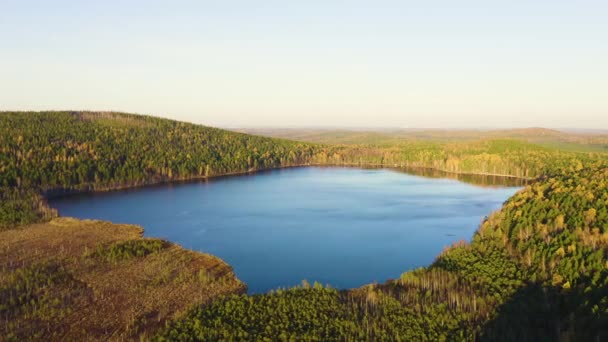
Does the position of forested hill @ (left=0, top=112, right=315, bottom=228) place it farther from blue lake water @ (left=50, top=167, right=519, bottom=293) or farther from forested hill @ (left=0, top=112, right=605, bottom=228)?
blue lake water @ (left=50, top=167, right=519, bottom=293)

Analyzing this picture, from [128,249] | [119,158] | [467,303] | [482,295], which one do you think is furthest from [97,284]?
[119,158]

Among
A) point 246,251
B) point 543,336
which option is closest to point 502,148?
point 246,251

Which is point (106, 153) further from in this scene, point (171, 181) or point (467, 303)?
point (467, 303)

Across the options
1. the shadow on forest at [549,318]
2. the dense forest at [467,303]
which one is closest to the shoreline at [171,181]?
the dense forest at [467,303]

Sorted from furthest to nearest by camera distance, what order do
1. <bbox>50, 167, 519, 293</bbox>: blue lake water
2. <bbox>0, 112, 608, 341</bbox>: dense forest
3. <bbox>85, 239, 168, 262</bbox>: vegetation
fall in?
<bbox>50, 167, 519, 293</bbox>: blue lake water < <bbox>85, 239, 168, 262</bbox>: vegetation < <bbox>0, 112, 608, 341</bbox>: dense forest

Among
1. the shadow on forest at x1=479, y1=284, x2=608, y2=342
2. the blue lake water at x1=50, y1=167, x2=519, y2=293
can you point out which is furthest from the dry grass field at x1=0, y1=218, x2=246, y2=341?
the shadow on forest at x1=479, y1=284, x2=608, y2=342

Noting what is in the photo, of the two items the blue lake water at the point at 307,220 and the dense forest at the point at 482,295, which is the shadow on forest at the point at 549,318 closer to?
the dense forest at the point at 482,295
